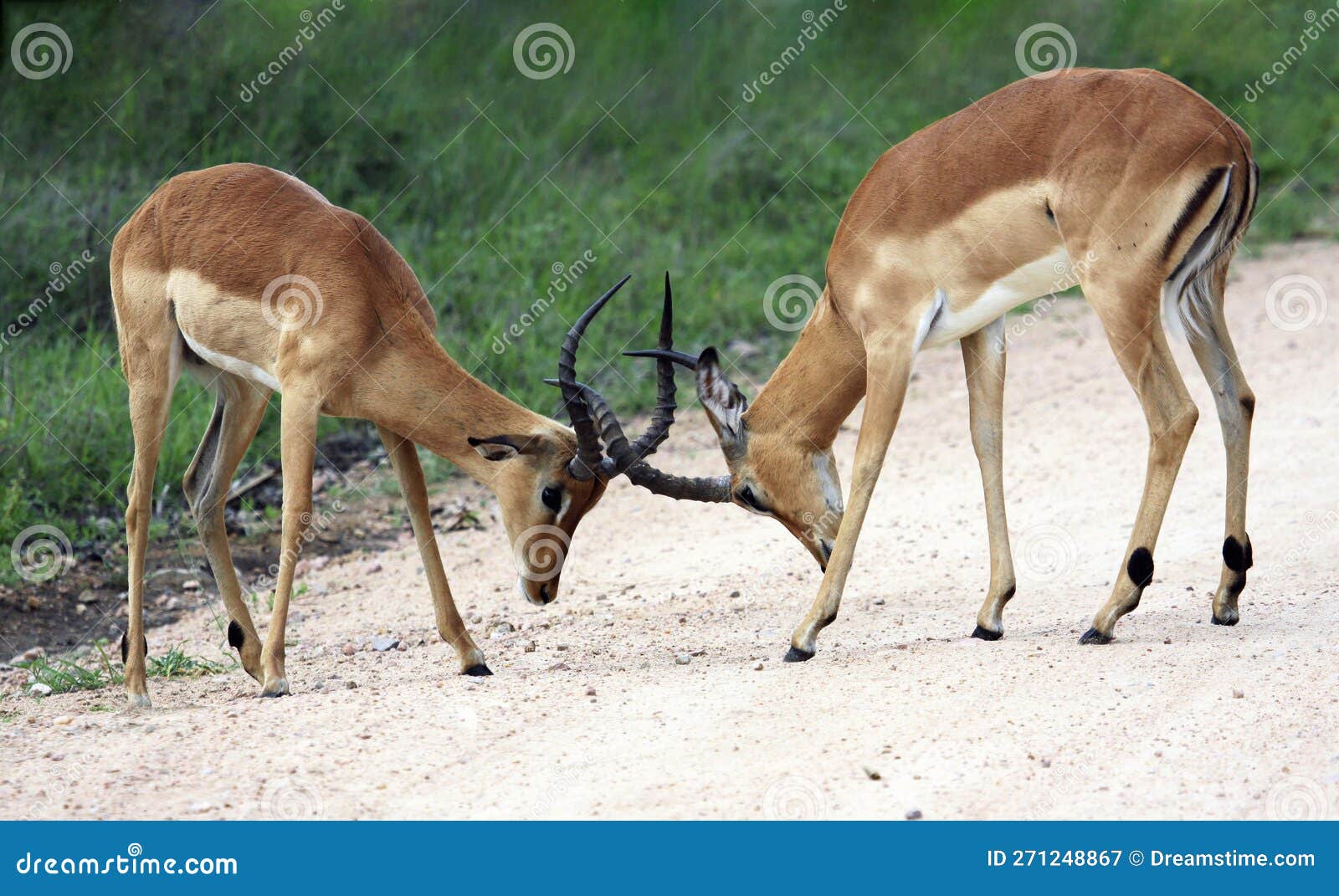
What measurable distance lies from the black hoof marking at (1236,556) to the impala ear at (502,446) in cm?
277

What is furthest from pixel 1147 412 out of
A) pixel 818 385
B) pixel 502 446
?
pixel 502 446

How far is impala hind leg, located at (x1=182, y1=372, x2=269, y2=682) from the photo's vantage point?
6.10 m

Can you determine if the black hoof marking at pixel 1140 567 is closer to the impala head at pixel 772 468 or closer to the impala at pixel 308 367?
the impala head at pixel 772 468

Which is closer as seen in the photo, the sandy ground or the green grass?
the sandy ground

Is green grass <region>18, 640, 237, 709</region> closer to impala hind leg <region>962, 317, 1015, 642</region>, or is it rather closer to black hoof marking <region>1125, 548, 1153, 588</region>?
impala hind leg <region>962, 317, 1015, 642</region>

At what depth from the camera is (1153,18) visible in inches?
688

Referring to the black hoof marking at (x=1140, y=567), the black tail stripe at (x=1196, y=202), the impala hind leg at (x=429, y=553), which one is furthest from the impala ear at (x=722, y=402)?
the black tail stripe at (x=1196, y=202)

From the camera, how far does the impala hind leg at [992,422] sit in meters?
6.00

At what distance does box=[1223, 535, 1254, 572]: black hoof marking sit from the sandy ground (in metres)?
0.25

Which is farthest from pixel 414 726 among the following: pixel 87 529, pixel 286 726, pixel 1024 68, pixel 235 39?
pixel 1024 68

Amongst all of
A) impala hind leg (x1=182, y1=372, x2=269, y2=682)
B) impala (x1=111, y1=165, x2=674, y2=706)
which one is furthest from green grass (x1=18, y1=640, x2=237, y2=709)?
impala (x1=111, y1=165, x2=674, y2=706)

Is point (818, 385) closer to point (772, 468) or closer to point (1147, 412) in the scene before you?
point (772, 468)

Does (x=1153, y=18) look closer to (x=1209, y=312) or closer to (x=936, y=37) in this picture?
(x=936, y=37)

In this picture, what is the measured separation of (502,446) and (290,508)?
84 cm
